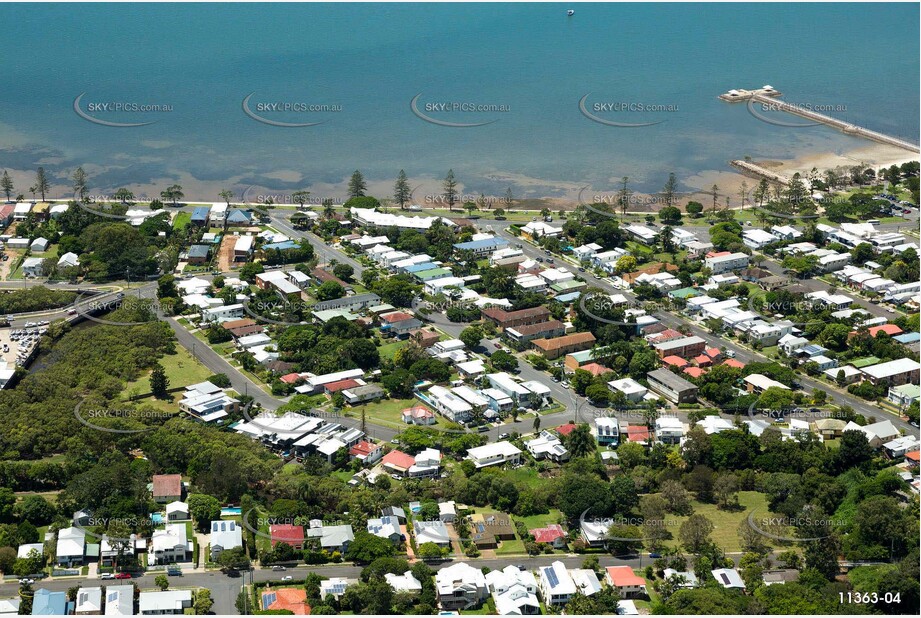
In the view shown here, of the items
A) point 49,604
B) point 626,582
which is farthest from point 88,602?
point 626,582

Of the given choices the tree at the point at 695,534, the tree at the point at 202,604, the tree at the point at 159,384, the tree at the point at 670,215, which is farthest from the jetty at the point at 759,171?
the tree at the point at 202,604

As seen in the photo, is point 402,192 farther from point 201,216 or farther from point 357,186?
point 201,216

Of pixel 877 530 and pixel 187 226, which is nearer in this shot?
pixel 877 530

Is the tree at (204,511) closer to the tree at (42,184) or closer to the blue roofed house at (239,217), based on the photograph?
the blue roofed house at (239,217)

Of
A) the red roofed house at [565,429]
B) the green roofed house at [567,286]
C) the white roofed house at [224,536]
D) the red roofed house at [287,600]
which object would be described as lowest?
the red roofed house at [565,429]

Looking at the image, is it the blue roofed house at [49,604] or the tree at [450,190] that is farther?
the tree at [450,190]

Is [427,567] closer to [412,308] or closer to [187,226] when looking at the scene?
[412,308]

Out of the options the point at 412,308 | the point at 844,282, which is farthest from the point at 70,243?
the point at 844,282
